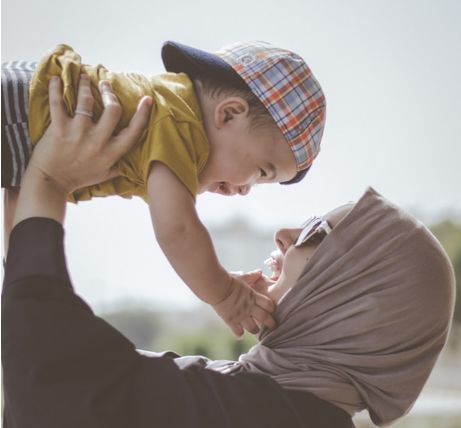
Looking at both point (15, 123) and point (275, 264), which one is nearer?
point (15, 123)

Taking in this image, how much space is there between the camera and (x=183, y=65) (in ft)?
3.76

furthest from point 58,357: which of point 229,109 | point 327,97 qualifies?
point 327,97

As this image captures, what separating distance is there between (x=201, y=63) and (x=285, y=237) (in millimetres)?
302

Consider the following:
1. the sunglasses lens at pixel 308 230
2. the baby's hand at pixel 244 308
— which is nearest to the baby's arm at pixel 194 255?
the baby's hand at pixel 244 308

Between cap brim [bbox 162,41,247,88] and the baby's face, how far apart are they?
67 mm

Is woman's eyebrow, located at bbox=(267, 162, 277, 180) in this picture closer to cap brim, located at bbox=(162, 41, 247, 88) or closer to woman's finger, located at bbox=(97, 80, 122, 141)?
cap brim, located at bbox=(162, 41, 247, 88)

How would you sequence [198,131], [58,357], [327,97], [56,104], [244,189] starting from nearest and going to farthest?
1. [58,357]
2. [56,104]
3. [198,131]
4. [244,189]
5. [327,97]

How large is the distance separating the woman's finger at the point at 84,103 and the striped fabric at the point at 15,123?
2.8 inches

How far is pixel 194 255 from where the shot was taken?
1015 mm

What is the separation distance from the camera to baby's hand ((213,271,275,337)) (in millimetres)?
1041

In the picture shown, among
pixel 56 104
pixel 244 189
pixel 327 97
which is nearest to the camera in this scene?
pixel 56 104

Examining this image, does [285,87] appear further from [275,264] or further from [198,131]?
[275,264]

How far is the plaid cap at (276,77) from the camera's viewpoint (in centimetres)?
110

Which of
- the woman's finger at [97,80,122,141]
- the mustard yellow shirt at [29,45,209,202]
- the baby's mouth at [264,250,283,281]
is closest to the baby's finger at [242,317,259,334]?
the baby's mouth at [264,250,283,281]
